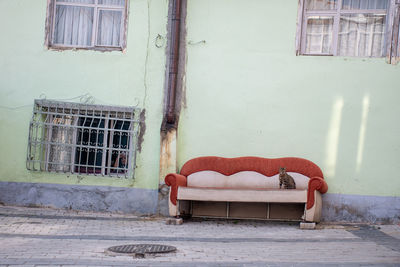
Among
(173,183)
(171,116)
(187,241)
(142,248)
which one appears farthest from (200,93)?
(142,248)

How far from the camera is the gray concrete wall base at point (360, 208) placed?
9102mm

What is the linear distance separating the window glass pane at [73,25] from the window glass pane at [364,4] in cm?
488

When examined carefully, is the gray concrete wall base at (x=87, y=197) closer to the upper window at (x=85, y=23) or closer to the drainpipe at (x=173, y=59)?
the drainpipe at (x=173, y=59)

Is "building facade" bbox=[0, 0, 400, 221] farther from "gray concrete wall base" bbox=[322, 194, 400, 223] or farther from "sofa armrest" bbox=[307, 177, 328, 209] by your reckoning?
"sofa armrest" bbox=[307, 177, 328, 209]

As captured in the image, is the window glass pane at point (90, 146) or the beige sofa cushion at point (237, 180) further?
the window glass pane at point (90, 146)

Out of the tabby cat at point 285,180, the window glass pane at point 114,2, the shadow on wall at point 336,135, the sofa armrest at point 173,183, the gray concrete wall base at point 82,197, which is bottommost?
the gray concrete wall base at point 82,197

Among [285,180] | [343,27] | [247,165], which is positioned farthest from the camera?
[343,27]

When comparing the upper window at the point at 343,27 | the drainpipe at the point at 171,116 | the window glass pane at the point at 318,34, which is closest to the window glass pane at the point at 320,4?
the upper window at the point at 343,27

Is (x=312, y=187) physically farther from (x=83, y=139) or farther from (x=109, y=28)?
(x=109, y=28)

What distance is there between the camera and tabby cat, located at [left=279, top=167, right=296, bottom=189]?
874 centimetres

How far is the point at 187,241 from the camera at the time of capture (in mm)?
7094

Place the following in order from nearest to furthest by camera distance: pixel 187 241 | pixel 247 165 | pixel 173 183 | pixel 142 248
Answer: pixel 142 248, pixel 187 241, pixel 173 183, pixel 247 165

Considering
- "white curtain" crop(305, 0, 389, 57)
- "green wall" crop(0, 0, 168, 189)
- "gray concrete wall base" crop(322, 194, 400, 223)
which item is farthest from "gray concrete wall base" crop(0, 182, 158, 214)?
"white curtain" crop(305, 0, 389, 57)

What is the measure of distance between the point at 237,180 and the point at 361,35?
3.55 metres
